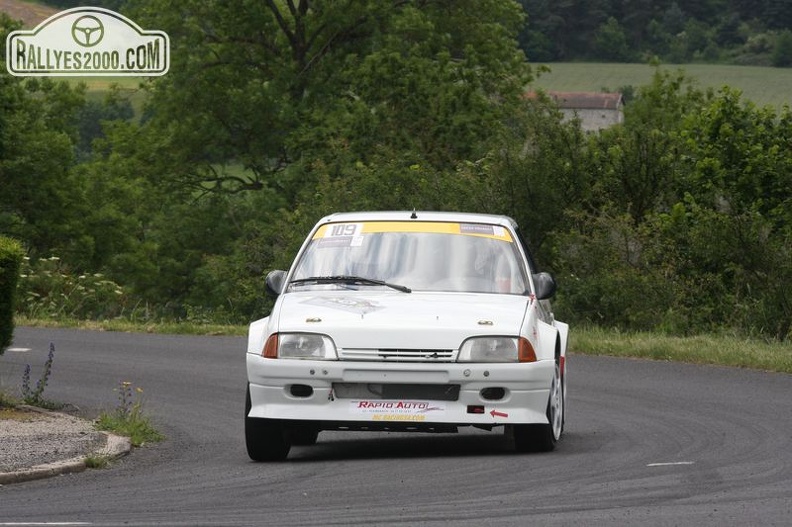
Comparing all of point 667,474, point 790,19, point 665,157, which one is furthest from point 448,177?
point 790,19

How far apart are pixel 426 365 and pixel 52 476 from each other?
2.47m

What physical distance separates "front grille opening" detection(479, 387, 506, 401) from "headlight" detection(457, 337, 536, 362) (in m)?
0.19

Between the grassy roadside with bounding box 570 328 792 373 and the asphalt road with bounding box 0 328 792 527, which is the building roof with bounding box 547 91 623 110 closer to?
the grassy roadside with bounding box 570 328 792 373

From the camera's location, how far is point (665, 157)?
29.3 meters

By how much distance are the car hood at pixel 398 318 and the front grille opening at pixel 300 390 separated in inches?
13.8

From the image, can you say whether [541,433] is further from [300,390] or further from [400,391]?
[300,390]

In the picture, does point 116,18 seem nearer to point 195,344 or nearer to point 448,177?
point 448,177

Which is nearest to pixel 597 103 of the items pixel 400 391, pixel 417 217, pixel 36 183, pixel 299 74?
pixel 299 74

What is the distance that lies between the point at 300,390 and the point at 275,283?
1.41 meters

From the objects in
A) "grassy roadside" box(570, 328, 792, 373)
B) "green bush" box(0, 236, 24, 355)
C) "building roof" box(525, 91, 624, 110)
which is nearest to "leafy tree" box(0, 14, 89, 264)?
"grassy roadside" box(570, 328, 792, 373)

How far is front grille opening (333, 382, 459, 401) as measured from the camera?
10.6 meters

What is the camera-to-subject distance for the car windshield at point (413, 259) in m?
11.9

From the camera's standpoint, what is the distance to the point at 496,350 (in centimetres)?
1074

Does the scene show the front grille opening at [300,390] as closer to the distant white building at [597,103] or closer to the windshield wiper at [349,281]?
the windshield wiper at [349,281]
